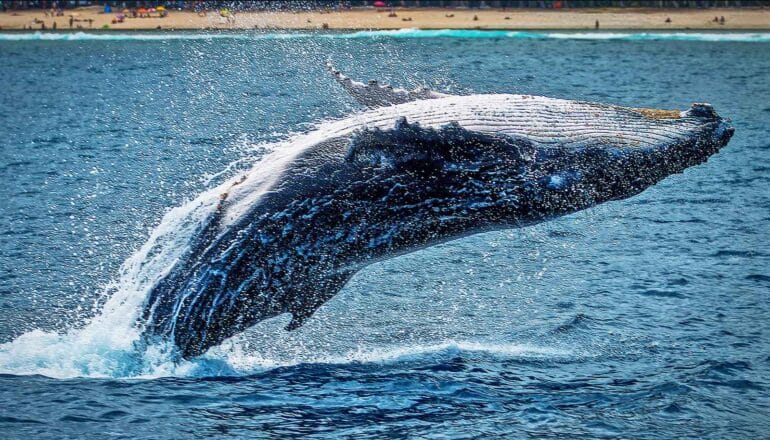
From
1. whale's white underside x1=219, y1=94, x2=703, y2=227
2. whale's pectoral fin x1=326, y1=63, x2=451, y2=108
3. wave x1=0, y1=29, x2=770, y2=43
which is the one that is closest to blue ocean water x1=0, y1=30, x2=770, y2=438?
whale's white underside x1=219, y1=94, x2=703, y2=227

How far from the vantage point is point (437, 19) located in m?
110

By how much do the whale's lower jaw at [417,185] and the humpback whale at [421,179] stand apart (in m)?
0.01

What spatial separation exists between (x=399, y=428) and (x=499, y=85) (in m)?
50.3

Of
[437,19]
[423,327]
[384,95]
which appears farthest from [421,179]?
[437,19]

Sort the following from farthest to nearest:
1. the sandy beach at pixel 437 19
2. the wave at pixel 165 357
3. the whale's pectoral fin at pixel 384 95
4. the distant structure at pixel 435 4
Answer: the distant structure at pixel 435 4 < the sandy beach at pixel 437 19 < the wave at pixel 165 357 < the whale's pectoral fin at pixel 384 95

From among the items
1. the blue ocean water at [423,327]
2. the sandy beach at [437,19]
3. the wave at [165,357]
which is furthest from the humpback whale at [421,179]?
the sandy beach at [437,19]

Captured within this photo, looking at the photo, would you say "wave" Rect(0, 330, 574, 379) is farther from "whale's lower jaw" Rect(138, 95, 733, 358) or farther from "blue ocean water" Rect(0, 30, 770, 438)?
"whale's lower jaw" Rect(138, 95, 733, 358)

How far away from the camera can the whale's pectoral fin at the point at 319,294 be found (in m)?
13.6

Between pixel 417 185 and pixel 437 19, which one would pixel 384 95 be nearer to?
pixel 417 185

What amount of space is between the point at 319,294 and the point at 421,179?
6.50 feet

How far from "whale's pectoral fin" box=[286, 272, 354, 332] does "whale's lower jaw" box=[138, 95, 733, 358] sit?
0.02 meters

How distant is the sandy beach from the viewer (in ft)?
349

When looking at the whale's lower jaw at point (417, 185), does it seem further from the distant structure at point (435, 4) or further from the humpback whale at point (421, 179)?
the distant structure at point (435, 4)

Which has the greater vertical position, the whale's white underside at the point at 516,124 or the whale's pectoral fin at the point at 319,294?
the whale's white underside at the point at 516,124
